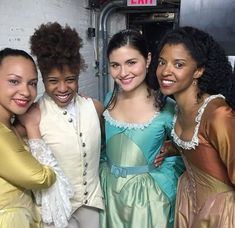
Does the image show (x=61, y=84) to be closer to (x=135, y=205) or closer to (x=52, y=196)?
(x=52, y=196)

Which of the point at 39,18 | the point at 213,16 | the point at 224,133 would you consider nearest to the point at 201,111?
the point at 224,133

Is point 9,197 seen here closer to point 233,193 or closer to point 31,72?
point 31,72

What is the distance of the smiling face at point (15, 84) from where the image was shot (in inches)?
42.7

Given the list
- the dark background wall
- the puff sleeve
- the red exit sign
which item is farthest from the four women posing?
the red exit sign

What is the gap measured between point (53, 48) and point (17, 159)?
429mm

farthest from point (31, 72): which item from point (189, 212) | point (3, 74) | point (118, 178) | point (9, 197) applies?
point (189, 212)

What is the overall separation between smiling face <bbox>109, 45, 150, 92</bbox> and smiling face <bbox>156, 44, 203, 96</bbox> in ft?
0.61

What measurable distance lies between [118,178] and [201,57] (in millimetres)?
604

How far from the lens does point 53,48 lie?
1.19 meters

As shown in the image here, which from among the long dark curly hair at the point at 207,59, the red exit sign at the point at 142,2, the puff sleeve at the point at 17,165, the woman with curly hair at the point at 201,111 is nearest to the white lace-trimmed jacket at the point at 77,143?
the puff sleeve at the point at 17,165

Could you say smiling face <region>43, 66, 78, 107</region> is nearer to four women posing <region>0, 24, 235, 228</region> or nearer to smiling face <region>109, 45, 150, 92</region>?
four women posing <region>0, 24, 235, 228</region>

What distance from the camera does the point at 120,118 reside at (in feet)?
4.80

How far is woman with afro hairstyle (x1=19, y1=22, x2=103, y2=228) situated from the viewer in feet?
3.96

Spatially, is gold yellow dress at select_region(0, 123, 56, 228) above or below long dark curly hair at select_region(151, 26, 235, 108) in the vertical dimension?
below
